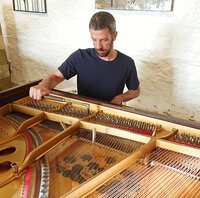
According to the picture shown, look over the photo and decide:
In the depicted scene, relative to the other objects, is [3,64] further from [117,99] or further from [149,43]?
[117,99]

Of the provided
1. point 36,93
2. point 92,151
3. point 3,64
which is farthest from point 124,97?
point 3,64

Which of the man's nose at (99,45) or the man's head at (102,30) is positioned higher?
the man's head at (102,30)

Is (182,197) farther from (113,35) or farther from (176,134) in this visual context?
(113,35)

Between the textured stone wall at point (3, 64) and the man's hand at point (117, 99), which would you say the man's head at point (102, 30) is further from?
the textured stone wall at point (3, 64)

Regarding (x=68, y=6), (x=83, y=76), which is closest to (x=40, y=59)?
(x=68, y=6)

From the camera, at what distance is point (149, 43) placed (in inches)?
120

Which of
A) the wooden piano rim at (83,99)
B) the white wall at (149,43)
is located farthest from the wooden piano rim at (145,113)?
the white wall at (149,43)

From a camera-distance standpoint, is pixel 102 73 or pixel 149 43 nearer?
pixel 102 73

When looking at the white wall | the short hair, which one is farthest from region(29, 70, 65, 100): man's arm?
the white wall

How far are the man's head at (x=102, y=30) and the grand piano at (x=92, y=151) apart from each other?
1.69 ft

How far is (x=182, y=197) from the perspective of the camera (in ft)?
3.54

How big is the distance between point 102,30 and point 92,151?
3.35ft

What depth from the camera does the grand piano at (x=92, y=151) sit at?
114 centimetres

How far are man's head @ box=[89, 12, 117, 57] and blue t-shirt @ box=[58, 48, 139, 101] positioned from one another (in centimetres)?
23
